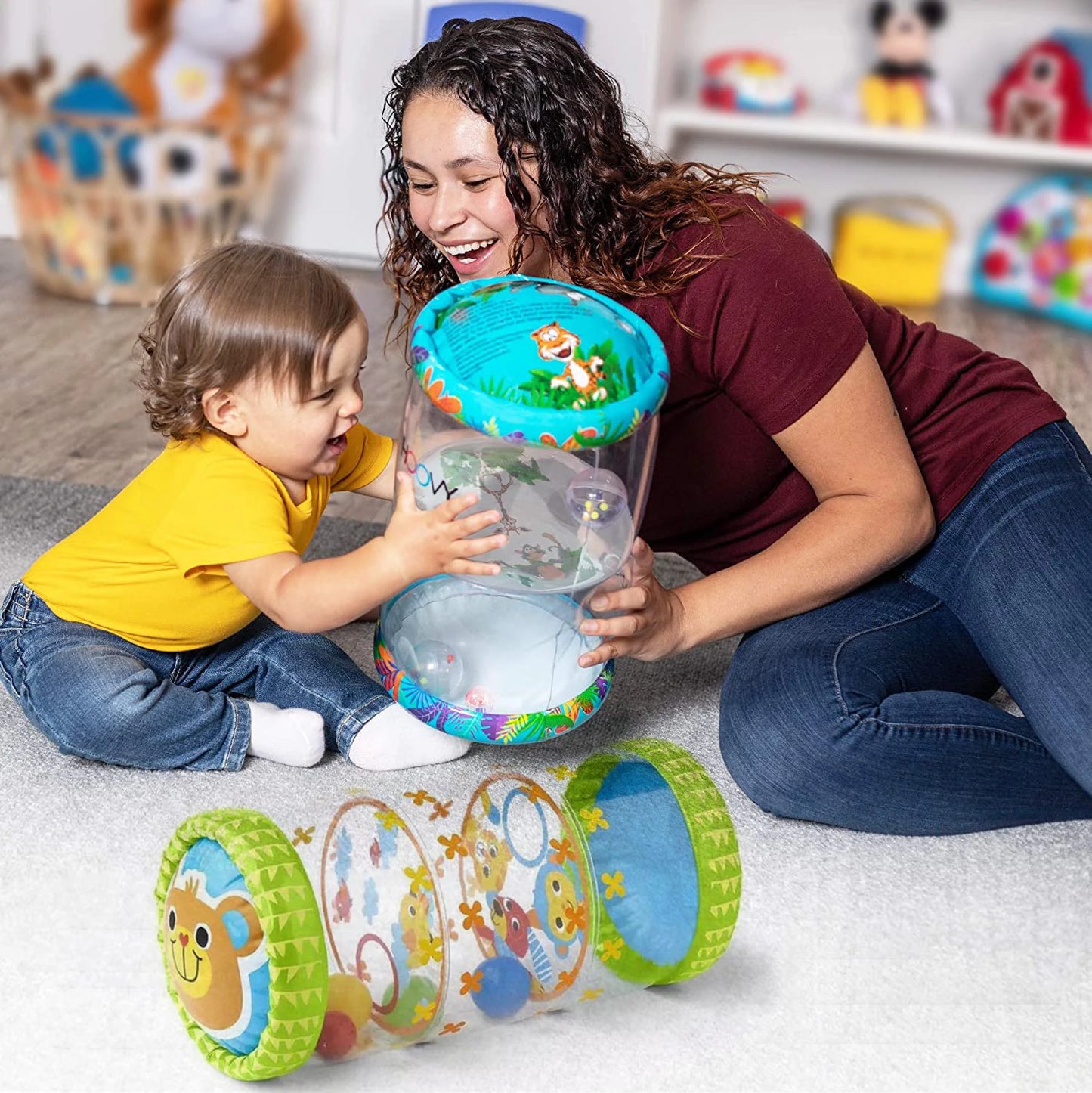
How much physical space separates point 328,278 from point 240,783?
1.41ft

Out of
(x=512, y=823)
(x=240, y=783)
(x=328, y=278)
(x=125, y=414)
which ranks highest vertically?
(x=328, y=278)

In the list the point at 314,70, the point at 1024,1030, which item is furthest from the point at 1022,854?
the point at 314,70

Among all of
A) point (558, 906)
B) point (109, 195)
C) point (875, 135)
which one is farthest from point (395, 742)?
point (875, 135)

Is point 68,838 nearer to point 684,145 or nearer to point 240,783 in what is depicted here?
point 240,783

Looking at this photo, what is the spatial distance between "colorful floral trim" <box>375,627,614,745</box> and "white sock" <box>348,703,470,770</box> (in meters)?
0.10

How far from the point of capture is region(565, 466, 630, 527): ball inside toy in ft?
3.61

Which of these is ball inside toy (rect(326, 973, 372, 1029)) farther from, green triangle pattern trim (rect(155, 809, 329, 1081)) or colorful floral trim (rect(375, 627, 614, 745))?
colorful floral trim (rect(375, 627, 614, 745))

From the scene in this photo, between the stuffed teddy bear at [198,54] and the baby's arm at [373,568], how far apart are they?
79.3 inches

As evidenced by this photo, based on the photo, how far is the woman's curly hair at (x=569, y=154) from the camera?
114 cm

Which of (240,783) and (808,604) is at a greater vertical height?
(808,604)

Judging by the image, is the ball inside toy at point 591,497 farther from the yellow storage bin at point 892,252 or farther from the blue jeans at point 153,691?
the yellow storage bin at point 892,252

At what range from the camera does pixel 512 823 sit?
1018 mm

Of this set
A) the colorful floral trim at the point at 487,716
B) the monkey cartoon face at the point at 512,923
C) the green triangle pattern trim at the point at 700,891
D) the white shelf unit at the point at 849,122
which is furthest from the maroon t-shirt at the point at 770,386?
the white shelf unit at the point at 849,122

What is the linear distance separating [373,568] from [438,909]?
0.25m
